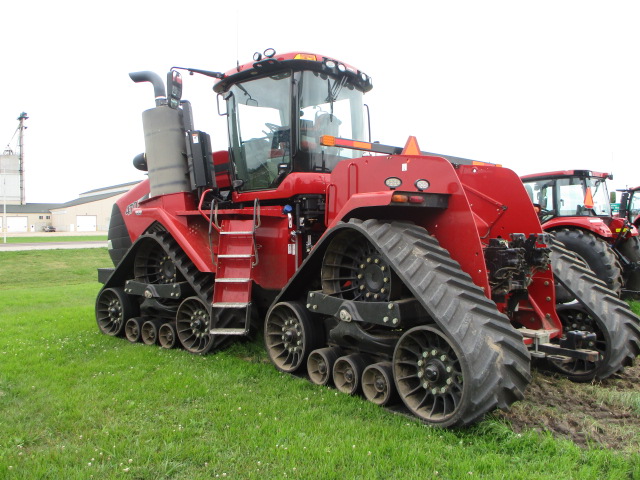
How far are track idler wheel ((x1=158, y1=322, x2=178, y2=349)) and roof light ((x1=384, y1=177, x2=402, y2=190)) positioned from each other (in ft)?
12.3

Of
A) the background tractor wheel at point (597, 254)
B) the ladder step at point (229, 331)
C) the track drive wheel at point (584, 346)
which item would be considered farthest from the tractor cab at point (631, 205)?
the ladder step at point (229, 331)

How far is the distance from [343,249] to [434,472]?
2.25 metres

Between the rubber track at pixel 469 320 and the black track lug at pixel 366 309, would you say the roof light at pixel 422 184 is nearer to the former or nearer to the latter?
the rubber track at pixel 469 320

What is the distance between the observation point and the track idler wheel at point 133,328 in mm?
7469

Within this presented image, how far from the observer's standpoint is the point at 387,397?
4348mm

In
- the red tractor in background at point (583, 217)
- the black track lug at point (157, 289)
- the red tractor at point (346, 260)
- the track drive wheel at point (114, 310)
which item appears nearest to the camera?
the red tractor at point (346, 260)

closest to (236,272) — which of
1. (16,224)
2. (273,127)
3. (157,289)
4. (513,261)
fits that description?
(157,289)

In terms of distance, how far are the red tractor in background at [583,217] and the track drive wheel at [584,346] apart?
4.05 meters

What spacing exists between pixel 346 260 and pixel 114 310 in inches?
174

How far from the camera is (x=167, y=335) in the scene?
7.07 m

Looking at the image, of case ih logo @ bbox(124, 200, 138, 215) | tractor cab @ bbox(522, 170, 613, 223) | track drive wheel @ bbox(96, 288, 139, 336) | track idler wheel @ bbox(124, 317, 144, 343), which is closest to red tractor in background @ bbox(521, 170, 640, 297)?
tractor cab @ bbox(522, 170, 613, 223)

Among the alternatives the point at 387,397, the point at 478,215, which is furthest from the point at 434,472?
the point at 478,215

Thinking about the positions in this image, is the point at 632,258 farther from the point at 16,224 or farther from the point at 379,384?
the point at 16,224

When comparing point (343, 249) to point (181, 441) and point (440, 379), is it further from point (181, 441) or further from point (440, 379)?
point (181, 441)
